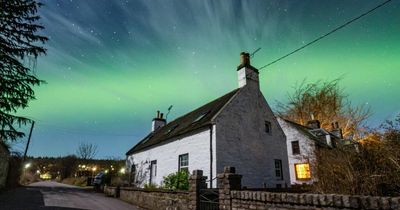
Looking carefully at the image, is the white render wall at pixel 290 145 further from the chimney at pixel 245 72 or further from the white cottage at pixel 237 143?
the chimney at pixel 245 72

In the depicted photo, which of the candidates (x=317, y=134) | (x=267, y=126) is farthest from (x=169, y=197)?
(x=317, y=134)

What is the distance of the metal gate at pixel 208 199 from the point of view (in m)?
8.67

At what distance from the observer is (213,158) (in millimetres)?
13383

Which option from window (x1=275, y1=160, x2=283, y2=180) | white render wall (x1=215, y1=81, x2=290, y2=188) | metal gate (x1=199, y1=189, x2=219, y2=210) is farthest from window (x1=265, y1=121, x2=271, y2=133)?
metal gate (x1=199, y1=189, x2=219, y2=210)

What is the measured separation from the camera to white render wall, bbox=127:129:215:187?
1408cm

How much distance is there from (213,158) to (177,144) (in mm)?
4150

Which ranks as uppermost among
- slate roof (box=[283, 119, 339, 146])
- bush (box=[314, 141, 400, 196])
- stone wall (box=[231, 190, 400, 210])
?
slate roof (box=[283, 119, 339, 146])

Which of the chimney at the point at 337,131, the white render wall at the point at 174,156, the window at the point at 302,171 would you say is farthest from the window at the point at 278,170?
the chimney at the point at 337,131

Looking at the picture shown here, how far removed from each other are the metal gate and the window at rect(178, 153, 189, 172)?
5.96 metres

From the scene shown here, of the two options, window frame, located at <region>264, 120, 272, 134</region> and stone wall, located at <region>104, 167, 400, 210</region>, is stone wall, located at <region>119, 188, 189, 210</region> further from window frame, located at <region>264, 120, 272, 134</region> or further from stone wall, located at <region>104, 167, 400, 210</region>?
window frame, located at <region>264, 120, 272, 134</region>

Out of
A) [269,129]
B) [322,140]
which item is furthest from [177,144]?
[322,140]

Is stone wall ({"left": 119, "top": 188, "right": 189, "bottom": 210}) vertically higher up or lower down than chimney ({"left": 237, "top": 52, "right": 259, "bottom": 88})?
lower down

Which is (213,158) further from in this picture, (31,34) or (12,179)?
(12,179)

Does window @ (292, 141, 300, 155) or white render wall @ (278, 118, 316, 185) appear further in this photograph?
window @ (292, 141, 300, 155)
